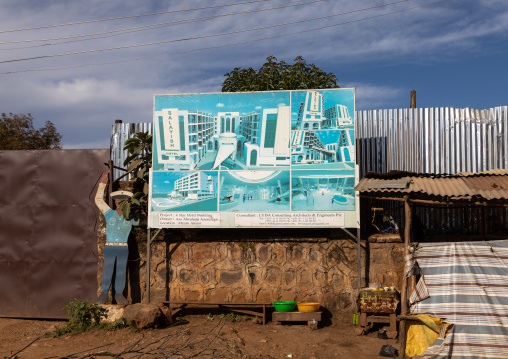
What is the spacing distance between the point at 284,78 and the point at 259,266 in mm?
5315

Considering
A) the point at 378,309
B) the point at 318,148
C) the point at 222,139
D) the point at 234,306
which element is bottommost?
the point at 234,306

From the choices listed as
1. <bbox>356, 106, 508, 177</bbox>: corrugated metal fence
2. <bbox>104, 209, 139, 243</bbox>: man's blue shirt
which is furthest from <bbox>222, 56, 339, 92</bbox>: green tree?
<bbox>104, 209, 139, 243</bbox>: man's blue shirt

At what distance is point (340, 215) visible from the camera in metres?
11.2

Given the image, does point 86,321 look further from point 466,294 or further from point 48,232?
point 466,294

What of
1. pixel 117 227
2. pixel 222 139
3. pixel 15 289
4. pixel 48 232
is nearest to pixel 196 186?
pixel 222 139

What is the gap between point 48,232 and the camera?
12.9 meters

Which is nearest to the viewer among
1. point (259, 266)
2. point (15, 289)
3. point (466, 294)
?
point (466, 294)

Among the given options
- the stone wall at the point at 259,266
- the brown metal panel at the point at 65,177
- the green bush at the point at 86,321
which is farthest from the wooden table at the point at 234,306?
the brown metal panel at the point at 65,177

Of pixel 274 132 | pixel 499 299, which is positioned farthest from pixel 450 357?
pixel 274 132

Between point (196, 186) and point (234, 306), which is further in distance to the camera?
point (196, 186)

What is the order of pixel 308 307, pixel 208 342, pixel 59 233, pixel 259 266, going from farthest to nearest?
pixel 59 233
pixel 259 266
pixel 308 307
pixel 208 342

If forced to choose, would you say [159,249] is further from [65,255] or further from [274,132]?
[274,132]

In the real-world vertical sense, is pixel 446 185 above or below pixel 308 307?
above

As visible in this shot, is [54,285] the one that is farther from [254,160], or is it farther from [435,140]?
[435,140]
